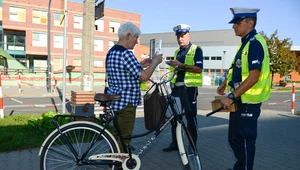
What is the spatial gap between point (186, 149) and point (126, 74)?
1.18 meters

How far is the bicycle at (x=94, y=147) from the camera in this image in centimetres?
288

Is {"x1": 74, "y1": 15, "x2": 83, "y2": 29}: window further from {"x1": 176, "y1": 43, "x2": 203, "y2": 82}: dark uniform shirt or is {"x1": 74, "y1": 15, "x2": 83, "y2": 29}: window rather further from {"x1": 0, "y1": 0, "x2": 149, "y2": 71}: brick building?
{"x1": 176, "y1": 43, "x2": 203, "y2": 82}: dark uniform shirt

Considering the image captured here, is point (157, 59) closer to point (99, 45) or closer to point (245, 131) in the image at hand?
point (245, 131)

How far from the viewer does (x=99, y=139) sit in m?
2.97

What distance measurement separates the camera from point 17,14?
1391 inches

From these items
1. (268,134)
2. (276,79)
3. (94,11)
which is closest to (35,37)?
(94,11)

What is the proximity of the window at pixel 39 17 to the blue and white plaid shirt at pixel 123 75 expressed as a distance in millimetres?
38139

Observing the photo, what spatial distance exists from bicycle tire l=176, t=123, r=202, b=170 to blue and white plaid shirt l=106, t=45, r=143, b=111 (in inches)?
26.5

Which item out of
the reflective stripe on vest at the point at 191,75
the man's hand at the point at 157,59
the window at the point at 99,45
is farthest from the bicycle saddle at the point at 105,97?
the window at the point at 99,45

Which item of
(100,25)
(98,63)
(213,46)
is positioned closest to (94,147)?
(98,63)

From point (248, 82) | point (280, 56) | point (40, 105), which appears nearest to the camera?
point (248, 82)

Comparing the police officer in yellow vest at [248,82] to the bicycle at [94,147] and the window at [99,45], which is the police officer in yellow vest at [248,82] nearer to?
the bicycle at [94,147]

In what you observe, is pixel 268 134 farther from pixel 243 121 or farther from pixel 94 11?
pixel 94 11

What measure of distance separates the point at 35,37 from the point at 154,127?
3817 centimetres
